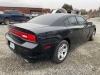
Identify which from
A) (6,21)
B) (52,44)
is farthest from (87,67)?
(6,21)

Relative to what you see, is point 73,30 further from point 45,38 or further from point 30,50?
point 30,50

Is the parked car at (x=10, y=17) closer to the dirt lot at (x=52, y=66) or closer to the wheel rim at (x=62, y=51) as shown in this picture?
the dirt lot at (x=52, y=66)

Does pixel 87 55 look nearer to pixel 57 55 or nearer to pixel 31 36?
pixel 57 55

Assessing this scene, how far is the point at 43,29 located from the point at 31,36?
405mm

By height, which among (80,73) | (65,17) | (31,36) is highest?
(65,17)

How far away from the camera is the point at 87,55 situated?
4.67 meters

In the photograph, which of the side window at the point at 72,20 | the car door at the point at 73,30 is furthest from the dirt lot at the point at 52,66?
the side window at the point at 72,20

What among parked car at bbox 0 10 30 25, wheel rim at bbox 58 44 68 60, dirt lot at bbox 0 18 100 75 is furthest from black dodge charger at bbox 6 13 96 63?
parked car at bbox 0 10 30 25

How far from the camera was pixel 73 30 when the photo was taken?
4.36 m

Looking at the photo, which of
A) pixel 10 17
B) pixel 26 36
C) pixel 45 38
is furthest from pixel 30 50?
pixel 10 17

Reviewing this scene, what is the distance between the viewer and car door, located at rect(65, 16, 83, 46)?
424 cm

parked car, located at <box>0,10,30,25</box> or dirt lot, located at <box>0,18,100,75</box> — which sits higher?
parked car, located at <box>0,10,30,25</box>

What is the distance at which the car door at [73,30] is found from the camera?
424cm

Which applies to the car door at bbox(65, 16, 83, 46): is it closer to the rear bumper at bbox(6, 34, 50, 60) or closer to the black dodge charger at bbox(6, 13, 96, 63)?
the black dodge charger at bbox(6, 13, 96, 63)
